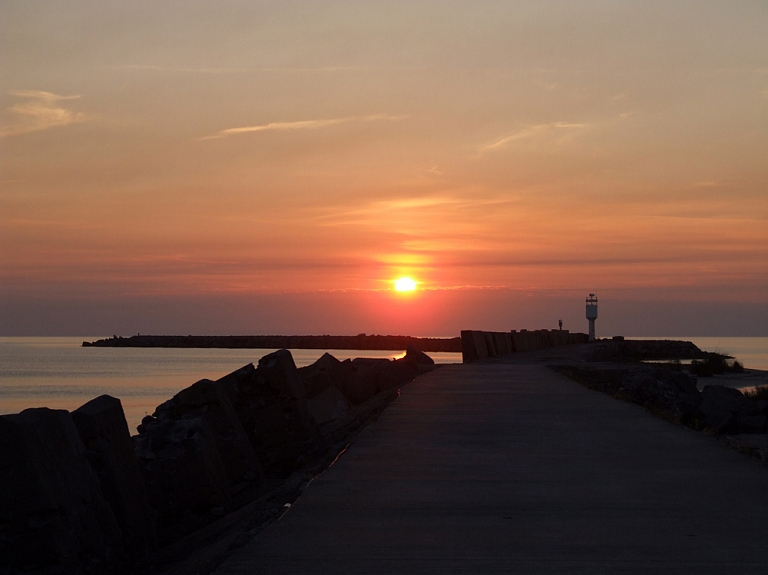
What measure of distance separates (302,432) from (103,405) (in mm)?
4306

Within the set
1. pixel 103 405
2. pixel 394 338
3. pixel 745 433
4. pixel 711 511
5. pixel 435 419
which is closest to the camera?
pixel 711 511

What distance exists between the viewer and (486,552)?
5285mm

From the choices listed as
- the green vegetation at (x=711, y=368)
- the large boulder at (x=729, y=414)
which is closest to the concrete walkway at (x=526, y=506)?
the large boulder at (x=729, y=414)

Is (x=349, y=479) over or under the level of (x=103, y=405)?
under

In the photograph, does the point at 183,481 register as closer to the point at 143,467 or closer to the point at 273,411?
the point at 143,467

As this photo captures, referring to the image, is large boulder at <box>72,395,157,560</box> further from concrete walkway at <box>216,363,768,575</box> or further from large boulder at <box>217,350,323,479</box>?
large boulder at <box>217,350,323,479</box>

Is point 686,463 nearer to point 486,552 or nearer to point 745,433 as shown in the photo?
point 486,552

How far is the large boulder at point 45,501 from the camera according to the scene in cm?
646

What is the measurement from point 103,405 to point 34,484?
7.68ft

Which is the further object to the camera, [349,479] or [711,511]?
[349,479]

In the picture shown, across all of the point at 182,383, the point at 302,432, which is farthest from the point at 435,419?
the point at 182,383

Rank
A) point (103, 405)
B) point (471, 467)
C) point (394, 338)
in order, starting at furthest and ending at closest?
point (394, 338), point (103, 405), point (471, 467)

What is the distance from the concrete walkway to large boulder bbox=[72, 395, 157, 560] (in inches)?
83.6

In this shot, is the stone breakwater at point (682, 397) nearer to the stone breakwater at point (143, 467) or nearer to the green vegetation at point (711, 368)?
the stone breakwater at point (143, 467)
